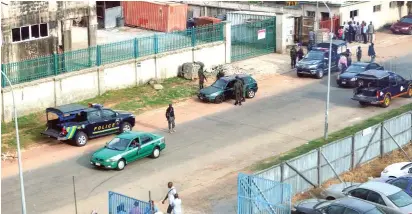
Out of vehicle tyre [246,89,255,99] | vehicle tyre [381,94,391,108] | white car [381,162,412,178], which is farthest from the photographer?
vehicle tyre [246,89,255,99]

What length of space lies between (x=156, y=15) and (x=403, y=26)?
1810 centimetres

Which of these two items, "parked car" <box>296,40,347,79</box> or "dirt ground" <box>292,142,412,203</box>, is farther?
"parked car" <box>296,40,347,79</box>

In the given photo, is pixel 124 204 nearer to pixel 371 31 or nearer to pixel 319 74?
pixel 319 74

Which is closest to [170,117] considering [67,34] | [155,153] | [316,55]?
[155,153]

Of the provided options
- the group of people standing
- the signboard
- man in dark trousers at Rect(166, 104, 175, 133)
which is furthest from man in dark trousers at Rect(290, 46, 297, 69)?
man in dark trousers at Rect(166, 104, 175, 133)

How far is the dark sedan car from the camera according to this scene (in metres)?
44.0

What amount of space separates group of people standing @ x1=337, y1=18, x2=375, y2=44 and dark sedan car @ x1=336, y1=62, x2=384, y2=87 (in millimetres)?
10837

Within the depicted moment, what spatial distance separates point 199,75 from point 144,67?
312 cm

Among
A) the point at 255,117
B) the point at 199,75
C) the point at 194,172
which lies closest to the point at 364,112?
the point at 255,117

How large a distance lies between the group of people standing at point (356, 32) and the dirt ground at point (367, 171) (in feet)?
71.3

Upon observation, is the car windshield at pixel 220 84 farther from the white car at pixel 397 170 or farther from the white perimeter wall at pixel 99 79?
the white car at pixel 397 170

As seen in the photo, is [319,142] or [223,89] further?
[223,89]

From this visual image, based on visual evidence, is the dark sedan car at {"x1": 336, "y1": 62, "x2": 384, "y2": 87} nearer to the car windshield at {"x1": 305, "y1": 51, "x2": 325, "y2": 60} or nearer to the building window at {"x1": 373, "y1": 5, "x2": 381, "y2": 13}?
the car windshield at {"x1": 305, "y1": 51, "x2": 325, "y2": 60}

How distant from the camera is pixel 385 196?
26062mm
